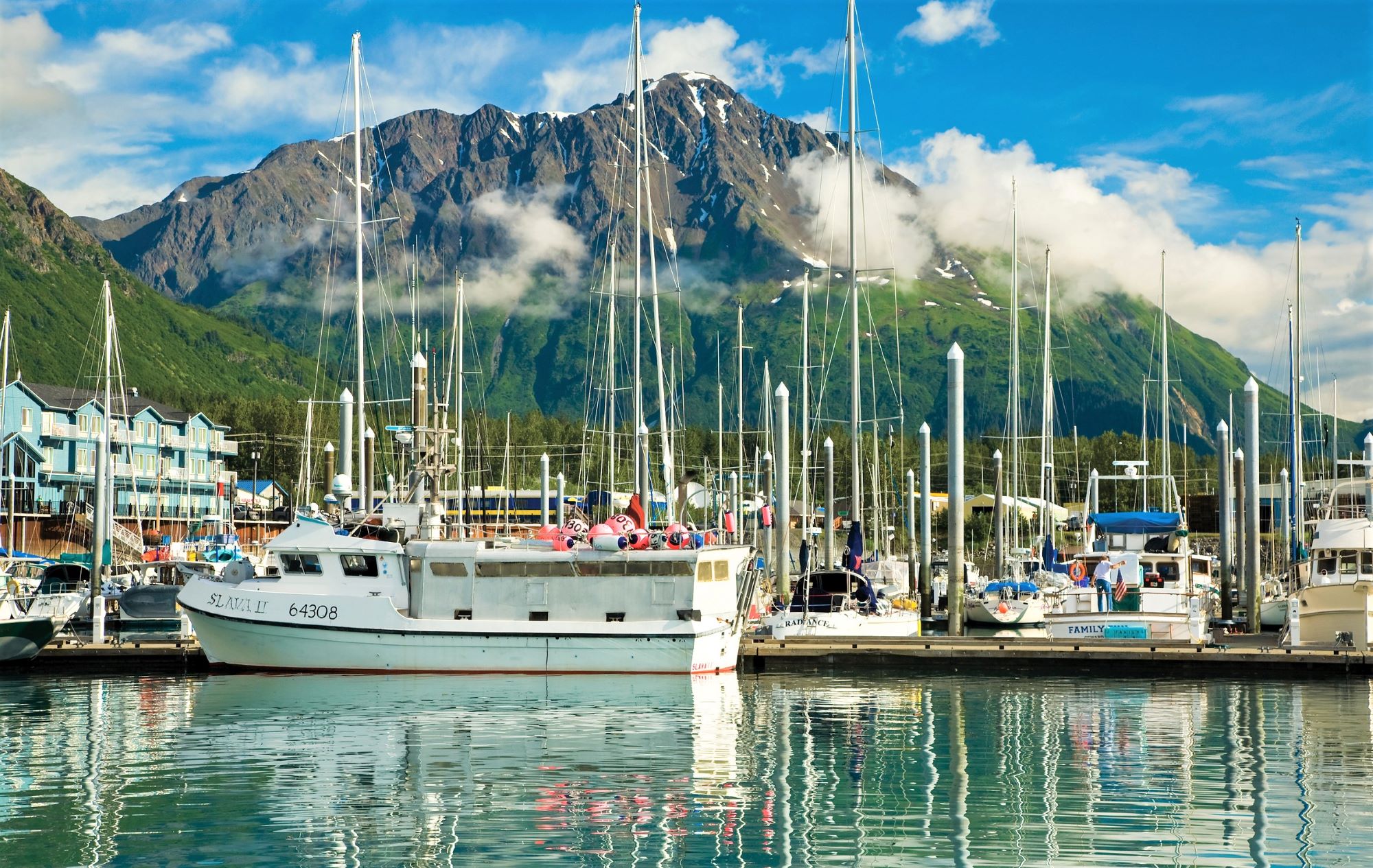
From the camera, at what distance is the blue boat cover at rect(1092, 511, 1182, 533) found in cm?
5462

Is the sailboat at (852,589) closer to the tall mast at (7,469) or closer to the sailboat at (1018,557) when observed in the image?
the sailboat at (1018,557)

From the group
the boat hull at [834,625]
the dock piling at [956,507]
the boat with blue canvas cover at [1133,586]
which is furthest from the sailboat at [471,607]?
the boat with blue canvas cover at [1133,586]

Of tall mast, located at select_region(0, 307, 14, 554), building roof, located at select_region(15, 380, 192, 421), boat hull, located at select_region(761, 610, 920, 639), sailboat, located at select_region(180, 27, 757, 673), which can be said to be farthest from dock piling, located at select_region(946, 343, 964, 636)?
building roof, located at select_region(15, 380, 192, 421)

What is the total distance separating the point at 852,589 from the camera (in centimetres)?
4591

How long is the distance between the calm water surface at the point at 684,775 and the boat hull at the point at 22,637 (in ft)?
12.7

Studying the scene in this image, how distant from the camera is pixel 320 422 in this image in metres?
134

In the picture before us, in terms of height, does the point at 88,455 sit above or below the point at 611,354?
below

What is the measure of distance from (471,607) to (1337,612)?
944 inches

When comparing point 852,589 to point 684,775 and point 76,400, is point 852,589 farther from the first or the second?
point 76,400

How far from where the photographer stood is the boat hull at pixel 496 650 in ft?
120

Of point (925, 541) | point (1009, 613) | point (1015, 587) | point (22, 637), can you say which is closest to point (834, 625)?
point (925, 541)

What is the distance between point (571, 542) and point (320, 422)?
102m

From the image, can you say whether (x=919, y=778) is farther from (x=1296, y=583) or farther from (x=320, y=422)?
(x=320, y=422)

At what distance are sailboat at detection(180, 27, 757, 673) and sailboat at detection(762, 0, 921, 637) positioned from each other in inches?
203
